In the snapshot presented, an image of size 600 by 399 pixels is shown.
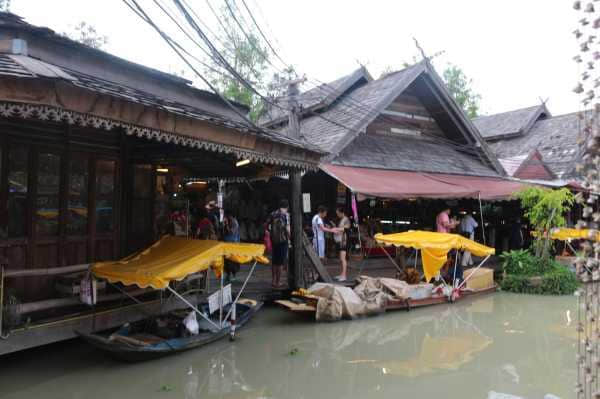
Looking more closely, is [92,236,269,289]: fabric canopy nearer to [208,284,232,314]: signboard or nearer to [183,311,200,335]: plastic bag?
[208,284,232,314]: signboard

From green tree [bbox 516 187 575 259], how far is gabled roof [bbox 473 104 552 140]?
13594 millimetres

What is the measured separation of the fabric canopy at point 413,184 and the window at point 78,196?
18.4ft

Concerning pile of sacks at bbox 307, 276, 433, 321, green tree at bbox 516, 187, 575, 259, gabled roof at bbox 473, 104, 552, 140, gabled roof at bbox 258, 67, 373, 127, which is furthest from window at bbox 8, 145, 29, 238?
gabled roof at bbox 473, 104, 552, 140

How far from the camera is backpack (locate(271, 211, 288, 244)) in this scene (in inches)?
384

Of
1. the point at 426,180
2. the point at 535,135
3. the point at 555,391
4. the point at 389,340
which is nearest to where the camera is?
the point at 555,391

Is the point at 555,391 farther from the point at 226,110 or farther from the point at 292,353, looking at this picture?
the point at 226,110

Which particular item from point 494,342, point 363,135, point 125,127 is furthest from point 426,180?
point 125,127

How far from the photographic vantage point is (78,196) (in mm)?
7289

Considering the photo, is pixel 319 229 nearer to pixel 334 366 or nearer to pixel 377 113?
pixel 377 113

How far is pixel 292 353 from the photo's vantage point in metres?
6.86

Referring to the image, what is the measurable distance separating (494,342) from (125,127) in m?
6.69

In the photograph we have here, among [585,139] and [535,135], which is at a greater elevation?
[535,135]

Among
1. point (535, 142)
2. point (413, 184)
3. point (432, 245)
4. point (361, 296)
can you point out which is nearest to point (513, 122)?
point (535, 142)

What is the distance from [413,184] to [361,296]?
477 cm
